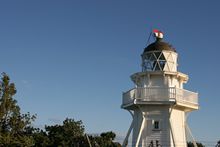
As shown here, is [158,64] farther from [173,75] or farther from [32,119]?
[32,119]

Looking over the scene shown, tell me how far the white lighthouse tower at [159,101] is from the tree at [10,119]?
10727 millimetres

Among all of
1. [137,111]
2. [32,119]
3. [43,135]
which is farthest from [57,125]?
[137,111]

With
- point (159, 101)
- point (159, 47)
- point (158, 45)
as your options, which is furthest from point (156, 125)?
point (158, 45)

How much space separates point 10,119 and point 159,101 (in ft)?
48.0

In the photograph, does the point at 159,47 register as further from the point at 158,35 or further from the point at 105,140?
the point at 105,140

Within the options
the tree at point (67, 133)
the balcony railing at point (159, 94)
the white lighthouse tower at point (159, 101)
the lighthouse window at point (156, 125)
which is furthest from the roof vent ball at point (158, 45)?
the tree at point (67, 133)

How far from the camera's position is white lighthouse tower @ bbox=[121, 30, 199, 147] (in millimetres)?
30125

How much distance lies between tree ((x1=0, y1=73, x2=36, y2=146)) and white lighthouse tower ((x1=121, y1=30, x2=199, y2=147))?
10727 millimetres

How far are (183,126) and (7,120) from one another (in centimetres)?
1600

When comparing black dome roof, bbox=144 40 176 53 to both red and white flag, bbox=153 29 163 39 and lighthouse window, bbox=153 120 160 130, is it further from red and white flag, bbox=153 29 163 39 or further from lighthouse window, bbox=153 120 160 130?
lighthouse window, bbox=153 120 160 130

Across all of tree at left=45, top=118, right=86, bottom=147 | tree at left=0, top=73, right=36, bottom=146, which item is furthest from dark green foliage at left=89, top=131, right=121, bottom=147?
tree at left=0, top=73, right=36, bottom=146

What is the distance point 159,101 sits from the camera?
2995cm

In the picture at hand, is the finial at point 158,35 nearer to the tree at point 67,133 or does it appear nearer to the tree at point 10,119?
the tree at point 10,119

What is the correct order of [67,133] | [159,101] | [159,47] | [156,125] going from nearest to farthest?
[159,101] → [156,125] → [159,47] → [67,133]
